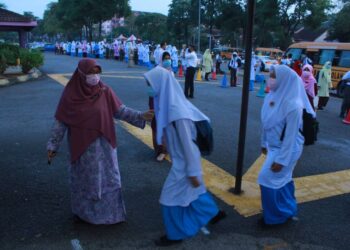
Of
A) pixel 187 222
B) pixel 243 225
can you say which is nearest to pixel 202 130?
pixel 187 222

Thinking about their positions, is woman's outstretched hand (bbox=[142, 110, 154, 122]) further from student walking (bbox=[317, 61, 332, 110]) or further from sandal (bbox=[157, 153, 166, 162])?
student walking (bbox=[317, 61, 332, 110])

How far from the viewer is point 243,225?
407 centimetres

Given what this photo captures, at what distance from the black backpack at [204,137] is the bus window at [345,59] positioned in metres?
15.3

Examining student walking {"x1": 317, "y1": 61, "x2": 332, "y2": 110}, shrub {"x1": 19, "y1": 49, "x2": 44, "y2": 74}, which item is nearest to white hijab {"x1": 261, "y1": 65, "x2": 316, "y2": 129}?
student walking {"x1": 317, "y1": 61, "x2": 332, "y2": 110}

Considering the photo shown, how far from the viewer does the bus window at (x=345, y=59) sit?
662 inches

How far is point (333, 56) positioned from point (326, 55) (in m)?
0.48

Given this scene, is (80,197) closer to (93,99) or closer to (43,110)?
(93,99)

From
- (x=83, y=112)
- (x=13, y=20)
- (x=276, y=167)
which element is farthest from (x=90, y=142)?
(x=13, y=20)

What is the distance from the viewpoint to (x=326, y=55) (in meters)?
18.1

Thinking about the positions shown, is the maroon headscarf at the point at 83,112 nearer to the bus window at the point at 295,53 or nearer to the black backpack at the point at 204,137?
the black backpack at the point at 204,137

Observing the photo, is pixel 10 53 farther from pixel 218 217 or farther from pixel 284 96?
pixel 284 96

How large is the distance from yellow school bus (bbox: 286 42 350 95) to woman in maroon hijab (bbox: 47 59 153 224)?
14824mm

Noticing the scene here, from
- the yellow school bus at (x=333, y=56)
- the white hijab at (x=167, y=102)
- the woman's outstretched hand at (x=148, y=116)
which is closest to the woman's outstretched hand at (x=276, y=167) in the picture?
the white hijab at (x=167, y=102)

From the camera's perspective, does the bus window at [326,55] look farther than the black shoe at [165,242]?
Yes
